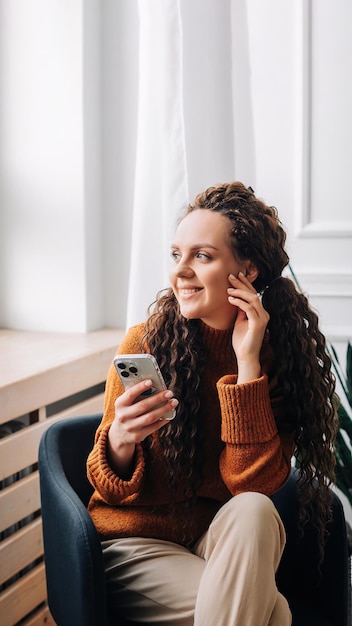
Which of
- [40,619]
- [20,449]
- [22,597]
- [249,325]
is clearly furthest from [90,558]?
[40,619]

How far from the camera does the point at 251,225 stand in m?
1.29

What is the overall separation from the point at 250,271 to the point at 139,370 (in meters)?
0.27

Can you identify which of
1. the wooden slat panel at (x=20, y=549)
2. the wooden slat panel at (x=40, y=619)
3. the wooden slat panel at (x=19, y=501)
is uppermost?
the wooden slat panel at (x=19, y=501)

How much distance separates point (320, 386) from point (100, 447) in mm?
404

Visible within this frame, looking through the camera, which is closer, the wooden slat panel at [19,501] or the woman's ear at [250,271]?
the woman's ear at [250,271]

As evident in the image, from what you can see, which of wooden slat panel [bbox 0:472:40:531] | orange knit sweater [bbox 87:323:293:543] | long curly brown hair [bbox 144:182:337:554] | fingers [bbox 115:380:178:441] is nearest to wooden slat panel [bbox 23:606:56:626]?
wooden slat panel [bbox 0:472:40:531]

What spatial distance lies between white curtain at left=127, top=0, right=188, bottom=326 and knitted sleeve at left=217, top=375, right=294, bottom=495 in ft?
2.20

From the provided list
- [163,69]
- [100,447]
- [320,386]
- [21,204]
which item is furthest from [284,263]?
[21,204]

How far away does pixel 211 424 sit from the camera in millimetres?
1382

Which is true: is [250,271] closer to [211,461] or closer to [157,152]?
[211,461]

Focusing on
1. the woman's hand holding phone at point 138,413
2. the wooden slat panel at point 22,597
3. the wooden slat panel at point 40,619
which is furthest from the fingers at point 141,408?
the wooden slat panel at point 40,619

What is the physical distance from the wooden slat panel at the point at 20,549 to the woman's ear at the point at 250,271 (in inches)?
35.2

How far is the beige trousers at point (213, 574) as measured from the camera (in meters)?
1.11

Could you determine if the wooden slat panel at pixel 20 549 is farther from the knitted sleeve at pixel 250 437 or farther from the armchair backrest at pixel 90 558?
the knitted sleeve at pixel 250 437
